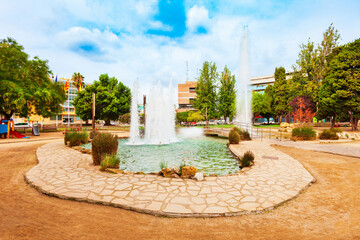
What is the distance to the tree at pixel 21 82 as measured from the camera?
1698 cm

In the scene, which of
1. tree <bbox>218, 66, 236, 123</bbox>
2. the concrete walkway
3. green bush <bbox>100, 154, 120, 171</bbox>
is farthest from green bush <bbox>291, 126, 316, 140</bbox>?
tree <bbox>218, 66, 236, 123</bbox>

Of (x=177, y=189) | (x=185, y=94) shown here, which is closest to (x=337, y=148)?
(x=177, y=189)

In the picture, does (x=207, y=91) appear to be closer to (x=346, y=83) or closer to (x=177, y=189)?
(x=346, y=83)

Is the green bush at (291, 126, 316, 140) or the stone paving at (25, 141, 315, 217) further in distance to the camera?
the green bush at (291, 126, 316, 140)

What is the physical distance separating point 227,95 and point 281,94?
16041mm

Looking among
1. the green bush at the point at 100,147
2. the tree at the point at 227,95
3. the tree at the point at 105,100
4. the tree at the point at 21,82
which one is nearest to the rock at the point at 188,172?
the green bush at the point at 100,147

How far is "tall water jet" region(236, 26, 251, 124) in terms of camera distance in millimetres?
20547

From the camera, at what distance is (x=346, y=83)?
2250 centimetres

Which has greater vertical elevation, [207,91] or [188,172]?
[207,91]

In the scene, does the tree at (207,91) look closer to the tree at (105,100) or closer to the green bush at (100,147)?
the tree at (105,100)

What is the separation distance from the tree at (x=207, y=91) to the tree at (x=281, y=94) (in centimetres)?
1658

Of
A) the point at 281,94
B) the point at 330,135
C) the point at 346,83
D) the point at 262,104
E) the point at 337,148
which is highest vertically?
the point at 281,94

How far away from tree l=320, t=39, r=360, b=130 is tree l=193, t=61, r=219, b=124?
20.6m

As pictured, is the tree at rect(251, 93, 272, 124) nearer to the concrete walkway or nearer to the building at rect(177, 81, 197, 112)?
the concrete walkway
